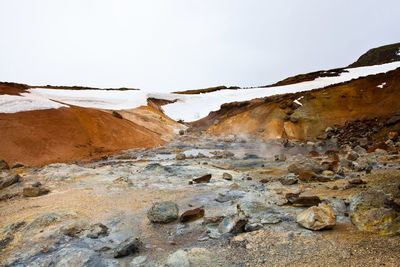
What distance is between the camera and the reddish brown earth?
2231 cm

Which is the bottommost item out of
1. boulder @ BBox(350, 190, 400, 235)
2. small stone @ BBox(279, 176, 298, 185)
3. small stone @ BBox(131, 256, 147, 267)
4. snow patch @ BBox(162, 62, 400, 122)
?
small stone @ BBox(279, 176, 298, 185)

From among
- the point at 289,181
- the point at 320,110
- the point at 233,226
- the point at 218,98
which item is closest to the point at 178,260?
the point at 233,226

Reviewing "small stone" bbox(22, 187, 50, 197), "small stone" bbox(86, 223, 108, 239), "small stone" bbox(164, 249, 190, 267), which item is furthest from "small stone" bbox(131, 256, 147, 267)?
"small stone" bbox(22, 187, 50, 197)

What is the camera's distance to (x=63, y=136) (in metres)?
19.6

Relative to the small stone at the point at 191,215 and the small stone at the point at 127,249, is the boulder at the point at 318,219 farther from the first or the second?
the small stone at the point at 127,249

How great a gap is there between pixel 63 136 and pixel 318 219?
2075cm

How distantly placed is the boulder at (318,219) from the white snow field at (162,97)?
23862mm

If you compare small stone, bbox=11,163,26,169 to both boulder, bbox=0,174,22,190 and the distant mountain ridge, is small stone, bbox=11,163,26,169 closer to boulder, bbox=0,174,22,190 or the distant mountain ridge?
boulder, bbox=0,174,22,190

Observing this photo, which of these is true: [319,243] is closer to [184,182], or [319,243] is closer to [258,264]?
[258,264]

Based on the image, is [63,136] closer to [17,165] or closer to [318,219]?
[17,165]

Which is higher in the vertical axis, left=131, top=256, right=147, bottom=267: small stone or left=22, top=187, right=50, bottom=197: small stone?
left=131, top=256, right=147, bottom=267: small stone

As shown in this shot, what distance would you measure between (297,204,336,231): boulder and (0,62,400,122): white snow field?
939 inches

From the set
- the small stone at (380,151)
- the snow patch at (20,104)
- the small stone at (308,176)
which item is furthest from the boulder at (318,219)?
the snow patch at (20,104)

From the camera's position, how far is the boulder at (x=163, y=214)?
4.71 metres
